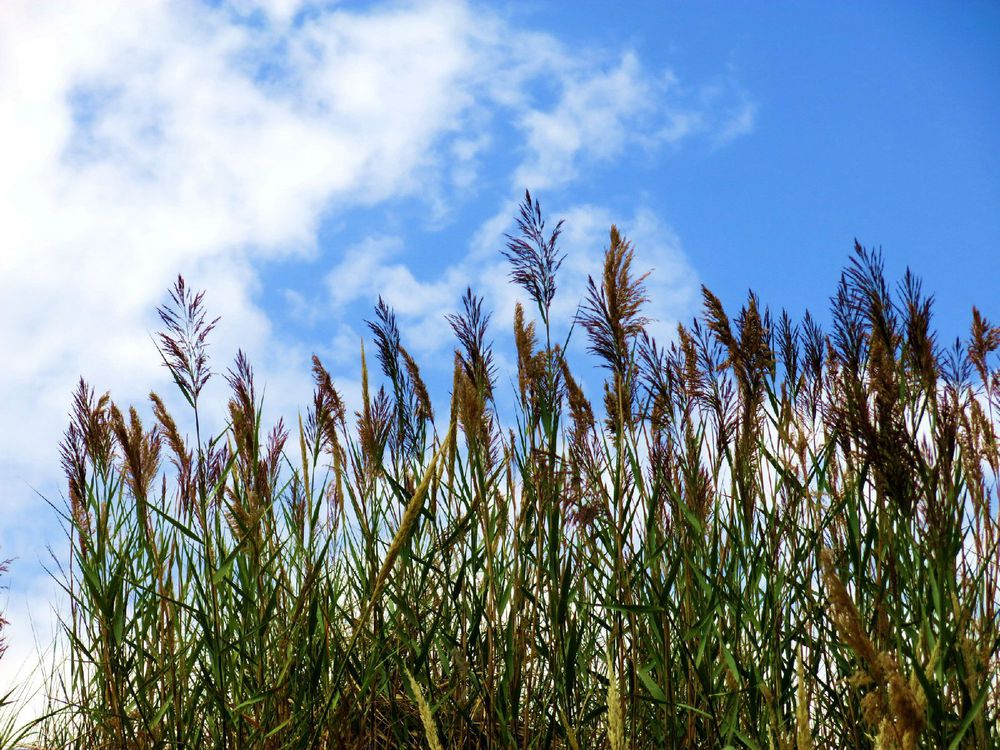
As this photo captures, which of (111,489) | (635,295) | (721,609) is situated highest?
(635,295)

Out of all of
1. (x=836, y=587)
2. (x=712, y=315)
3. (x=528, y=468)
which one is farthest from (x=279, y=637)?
(x=836, y=587)

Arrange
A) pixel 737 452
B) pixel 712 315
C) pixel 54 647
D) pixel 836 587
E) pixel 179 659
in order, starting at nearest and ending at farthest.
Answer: pixel 836 587 → pixel 737 452 → pixel 712 315 → pixel 179 659 → pixel 54 647

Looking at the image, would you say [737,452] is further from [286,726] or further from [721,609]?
[286,726]

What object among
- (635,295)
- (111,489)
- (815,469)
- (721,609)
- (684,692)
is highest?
(635,295)

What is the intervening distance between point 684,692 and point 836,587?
62.2 inches

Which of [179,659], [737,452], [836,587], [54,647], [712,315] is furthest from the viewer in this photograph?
[54,647]

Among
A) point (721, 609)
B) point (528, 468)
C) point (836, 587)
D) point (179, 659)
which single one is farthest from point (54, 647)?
point (836, 587)

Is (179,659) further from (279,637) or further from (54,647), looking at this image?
(54,647)

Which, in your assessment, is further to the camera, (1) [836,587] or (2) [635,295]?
(2) [635,295]

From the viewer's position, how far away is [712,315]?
8.78 ft

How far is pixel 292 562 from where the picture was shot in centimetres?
321

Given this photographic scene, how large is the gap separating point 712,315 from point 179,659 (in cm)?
197

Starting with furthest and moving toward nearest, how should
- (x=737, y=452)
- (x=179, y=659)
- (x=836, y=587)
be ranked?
(x=179, y=659), (x=737, y=452), (x=836, y=587)

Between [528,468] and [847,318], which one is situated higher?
[847,318]
